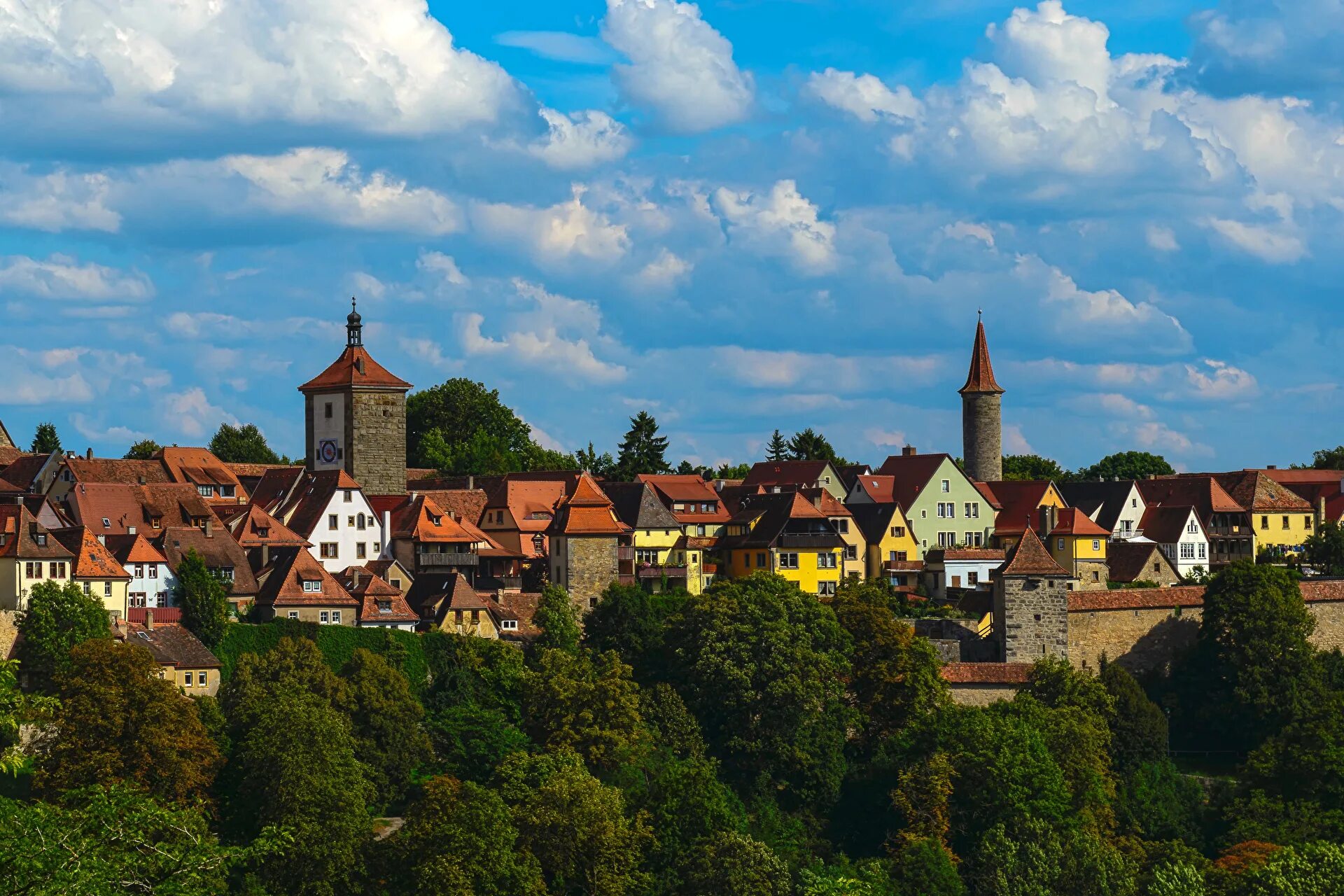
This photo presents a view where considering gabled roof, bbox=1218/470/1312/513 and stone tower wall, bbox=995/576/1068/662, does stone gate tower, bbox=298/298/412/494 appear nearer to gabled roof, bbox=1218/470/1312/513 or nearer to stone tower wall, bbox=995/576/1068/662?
stone tower wall, bbox=995/576/1068/662

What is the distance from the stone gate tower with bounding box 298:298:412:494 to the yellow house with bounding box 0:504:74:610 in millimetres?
16811

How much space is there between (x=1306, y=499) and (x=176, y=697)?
6138 cm

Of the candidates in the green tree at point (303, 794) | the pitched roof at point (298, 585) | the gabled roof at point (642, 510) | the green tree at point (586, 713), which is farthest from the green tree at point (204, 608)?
the gabled roof at point (642, 510)

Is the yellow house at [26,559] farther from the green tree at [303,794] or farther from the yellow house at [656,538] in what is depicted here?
the yellow house at [656,538]

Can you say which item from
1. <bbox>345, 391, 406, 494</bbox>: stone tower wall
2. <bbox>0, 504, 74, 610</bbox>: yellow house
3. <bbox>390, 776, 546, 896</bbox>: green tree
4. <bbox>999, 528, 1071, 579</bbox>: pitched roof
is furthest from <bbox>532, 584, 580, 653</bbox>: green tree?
<bbox>0, 504, 74, 610</bbox>: yellow house

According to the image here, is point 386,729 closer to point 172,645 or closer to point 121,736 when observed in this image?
point 172,645

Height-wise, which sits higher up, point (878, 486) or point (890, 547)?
point (878, 486)

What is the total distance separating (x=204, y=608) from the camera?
64000 mm

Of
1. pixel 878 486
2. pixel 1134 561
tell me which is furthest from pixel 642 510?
pixel 1134 561

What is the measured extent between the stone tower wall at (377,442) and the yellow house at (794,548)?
12880 mm

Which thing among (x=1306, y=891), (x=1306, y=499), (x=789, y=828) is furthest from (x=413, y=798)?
(x=1306, y=499)

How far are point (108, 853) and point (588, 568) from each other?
39.0 meters

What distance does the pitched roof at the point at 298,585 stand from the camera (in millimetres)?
66875

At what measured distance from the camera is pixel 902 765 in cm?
6462
